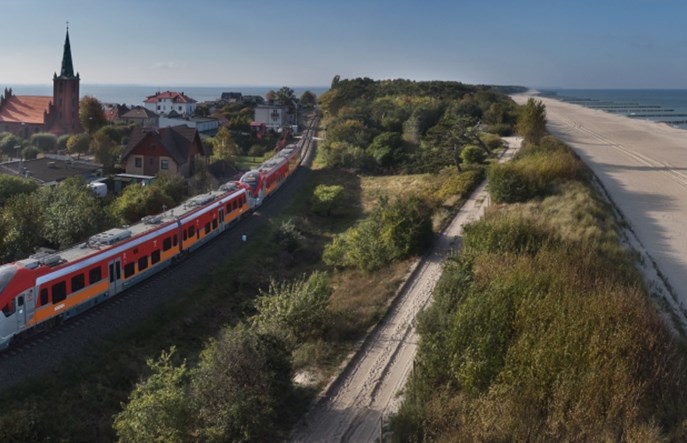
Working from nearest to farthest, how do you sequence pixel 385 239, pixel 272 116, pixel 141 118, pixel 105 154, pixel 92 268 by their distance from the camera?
pixel 92 268 → pixel 385 239 → pixel 105 154 → pixel 141 118 → pixel 272 116

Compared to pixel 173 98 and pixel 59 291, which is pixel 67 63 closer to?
pixel 173 98

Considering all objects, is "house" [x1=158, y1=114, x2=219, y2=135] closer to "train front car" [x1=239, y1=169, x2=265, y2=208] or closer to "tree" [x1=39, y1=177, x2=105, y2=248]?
"train front car" [x1=239, y1=169, x2=265, y2=208]

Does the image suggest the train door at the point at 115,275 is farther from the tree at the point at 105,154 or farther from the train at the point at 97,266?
the tree at the point at 105,154

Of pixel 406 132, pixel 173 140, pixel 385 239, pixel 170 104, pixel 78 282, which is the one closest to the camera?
pixel 78 282

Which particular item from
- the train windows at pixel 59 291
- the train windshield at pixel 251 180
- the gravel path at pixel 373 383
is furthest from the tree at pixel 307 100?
the train windows at pixel 59 291

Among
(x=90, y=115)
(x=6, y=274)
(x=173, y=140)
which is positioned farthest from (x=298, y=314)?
(x=90, y=115)

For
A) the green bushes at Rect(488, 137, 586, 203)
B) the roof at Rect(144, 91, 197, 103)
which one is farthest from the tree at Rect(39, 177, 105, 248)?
the roof at Rect(144, 91, 197, 103)
